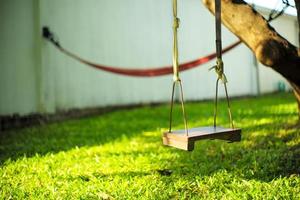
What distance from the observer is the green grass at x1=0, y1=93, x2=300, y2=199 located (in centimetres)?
251

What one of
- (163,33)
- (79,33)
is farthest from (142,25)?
(79,33)

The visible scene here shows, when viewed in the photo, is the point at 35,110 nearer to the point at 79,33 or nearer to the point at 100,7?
the point at 79,33

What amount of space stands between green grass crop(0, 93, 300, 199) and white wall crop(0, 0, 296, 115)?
3.02 feet

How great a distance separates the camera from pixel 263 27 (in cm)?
257

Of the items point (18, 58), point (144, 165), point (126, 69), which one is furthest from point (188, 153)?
point (126, 69)

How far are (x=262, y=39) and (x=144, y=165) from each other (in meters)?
1.34

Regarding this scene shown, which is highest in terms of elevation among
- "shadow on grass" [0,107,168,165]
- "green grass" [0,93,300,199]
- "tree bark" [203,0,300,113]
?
"tree bark" [203,0,300,113]

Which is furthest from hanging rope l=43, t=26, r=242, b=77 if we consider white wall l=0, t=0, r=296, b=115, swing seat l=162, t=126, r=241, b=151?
swing seat l=162, t=126, r=241, b=151

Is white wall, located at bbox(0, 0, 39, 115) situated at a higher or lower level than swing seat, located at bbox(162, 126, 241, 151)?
higher

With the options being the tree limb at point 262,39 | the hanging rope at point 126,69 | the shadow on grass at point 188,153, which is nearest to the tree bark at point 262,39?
the tree limb at point 262,39

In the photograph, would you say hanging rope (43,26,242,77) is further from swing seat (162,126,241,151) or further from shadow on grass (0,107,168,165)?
swing seat (162,126,241,151)

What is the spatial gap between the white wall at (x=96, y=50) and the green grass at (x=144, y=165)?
0.92 m

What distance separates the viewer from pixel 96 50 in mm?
6668

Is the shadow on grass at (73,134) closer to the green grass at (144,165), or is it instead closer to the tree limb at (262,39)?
the green grass at (144,165)
